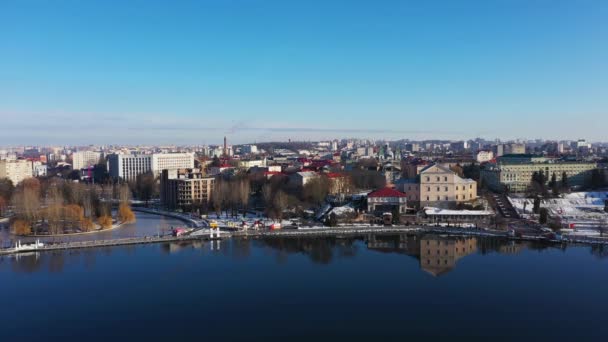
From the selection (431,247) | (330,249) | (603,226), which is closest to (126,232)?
(330,249)

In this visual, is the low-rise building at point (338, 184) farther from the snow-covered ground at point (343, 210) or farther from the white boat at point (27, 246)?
the white boat at point (27, 246)

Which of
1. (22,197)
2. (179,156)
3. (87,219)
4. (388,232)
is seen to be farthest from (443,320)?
(179,156)

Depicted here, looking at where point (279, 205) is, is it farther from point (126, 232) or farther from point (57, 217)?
point (57, 217)

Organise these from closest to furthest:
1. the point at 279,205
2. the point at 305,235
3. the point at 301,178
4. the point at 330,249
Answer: the point at 330,249 → the point at 305,235 → the point at 279,205 → the point at 301,178

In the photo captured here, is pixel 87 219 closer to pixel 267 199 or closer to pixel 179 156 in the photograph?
pixel 267 199

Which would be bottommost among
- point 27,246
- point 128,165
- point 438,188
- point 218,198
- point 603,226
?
point 27,246

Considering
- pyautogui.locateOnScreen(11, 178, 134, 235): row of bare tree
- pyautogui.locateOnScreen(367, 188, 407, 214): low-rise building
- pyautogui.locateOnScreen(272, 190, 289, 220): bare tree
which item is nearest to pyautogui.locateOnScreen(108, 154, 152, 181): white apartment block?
pyautogui.locateOnScreen(11, 178, 134, 235): row of bare tree
